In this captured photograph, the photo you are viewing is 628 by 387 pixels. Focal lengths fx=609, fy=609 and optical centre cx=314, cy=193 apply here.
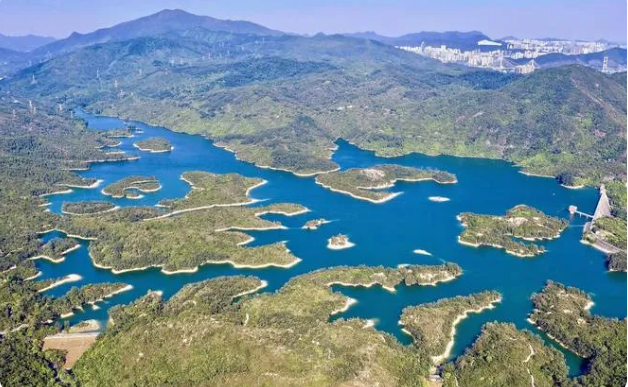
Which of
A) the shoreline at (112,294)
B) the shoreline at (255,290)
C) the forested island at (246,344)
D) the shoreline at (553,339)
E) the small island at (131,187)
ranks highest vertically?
the forested island at (246,344)

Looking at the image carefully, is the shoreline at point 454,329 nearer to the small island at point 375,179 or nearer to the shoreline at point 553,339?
the shoreline at point 553,339

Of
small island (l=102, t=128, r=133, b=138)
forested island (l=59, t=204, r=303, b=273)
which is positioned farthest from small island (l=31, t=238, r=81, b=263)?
small island (l=102, t=128, r=133, b=138)

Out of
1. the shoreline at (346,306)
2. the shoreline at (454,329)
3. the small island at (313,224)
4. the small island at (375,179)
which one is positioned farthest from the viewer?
the small island at (375,179)

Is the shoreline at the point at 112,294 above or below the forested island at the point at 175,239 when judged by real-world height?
below

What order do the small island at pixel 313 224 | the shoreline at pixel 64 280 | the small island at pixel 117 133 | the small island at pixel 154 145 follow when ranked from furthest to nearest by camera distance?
the small island at pixel 117 133 → the small island at pixel 154 145 → the small island at pixel 313 224 → the shoreline at pixel 64 280

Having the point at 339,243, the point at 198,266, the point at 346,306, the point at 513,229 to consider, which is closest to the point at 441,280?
the point at 346,306

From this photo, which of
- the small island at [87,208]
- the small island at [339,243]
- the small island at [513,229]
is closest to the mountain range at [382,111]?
the small island at [513,229]

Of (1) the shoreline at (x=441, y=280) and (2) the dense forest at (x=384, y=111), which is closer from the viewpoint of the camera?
(1) the shoreline at (x=441, y=280)
